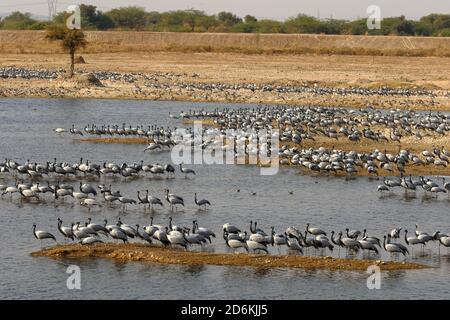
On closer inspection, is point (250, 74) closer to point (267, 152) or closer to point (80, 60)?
point (80, 60)

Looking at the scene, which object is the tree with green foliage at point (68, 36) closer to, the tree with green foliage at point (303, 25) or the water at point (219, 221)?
the water at point (219, 221)

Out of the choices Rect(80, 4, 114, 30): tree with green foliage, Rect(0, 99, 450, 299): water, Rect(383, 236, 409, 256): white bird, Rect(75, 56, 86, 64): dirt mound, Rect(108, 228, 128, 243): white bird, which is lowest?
Rect(0, 99, 450, 299): water

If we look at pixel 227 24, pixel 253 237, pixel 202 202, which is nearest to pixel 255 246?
pixel 253 237

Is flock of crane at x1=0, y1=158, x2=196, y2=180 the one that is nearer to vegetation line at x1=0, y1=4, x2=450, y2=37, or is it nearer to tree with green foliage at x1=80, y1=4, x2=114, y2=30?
vegetation line at x1=0, y1=4, x2=450, y2=37

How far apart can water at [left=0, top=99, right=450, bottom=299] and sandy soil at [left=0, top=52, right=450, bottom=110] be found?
1656 cm

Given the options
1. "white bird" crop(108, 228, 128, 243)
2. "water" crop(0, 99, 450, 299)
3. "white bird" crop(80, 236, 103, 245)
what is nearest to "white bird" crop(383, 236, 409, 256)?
"water" crop(0, 99, 450, 299)

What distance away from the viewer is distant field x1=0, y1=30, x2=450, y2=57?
9606 cm

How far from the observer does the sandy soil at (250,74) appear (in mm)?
58688

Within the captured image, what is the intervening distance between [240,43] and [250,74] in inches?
1307

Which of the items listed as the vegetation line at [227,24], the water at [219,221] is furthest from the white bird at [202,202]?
the vegetation line at [227,24]

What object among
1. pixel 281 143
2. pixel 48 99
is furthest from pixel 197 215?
pixel 48 99

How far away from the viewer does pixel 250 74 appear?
7356cm
